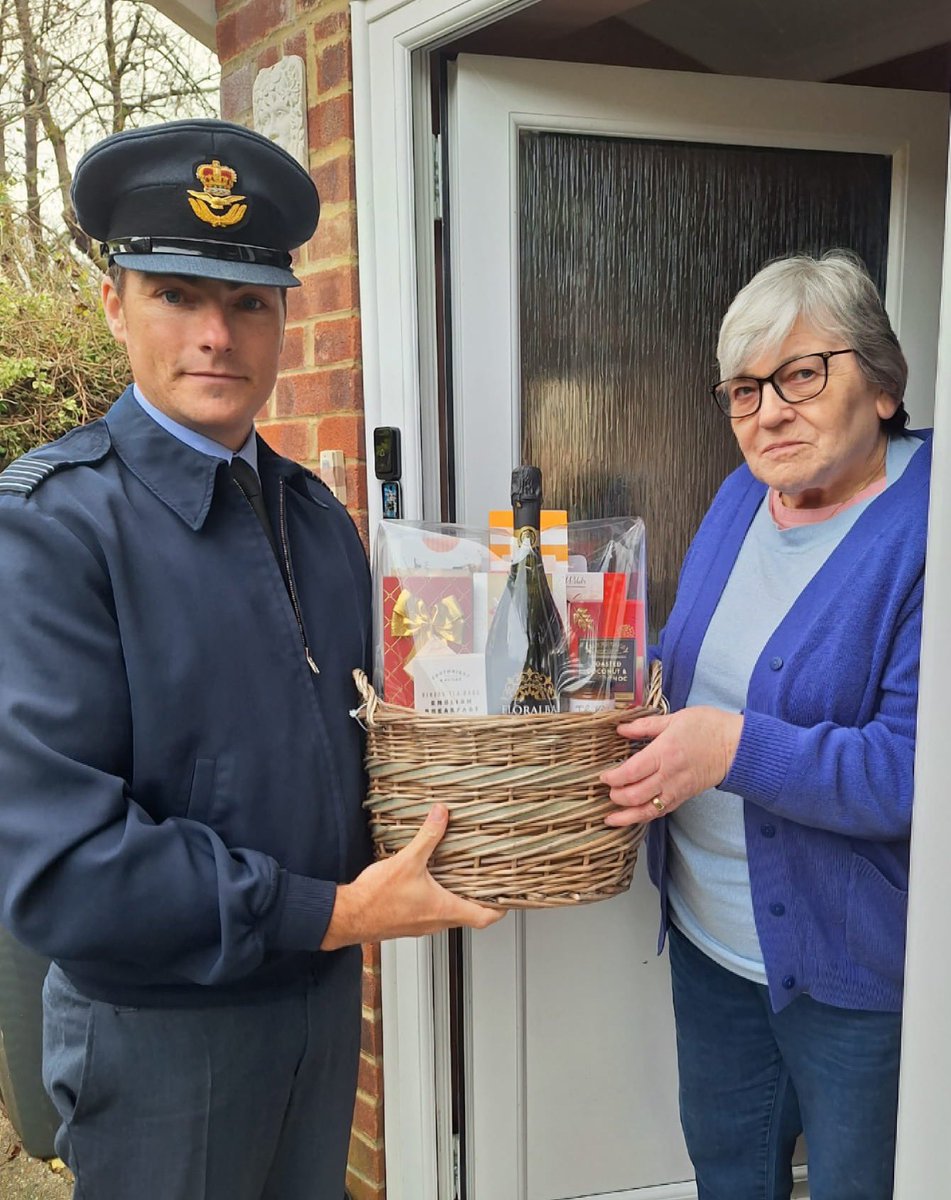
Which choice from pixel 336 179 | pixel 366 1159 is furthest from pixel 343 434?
pixel 366 1159

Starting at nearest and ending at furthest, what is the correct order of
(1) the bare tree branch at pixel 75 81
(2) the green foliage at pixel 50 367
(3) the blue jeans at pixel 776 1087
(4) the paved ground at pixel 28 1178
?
(3) the blue jeans at pixel 776 1087 → (4) the paved ground at pixel 28 1178 → (2) the green foliage at pixel 50 367 → (1) the bare tree branch at pixel 75 81

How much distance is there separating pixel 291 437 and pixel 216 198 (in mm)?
925

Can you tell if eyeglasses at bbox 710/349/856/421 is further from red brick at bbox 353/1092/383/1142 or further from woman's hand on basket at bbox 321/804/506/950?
red brick at bbox 353/1092/383/1142

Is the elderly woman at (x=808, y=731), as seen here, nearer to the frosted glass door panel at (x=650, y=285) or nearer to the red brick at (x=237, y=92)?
the frosted glass door panel at (x=650, y=285)

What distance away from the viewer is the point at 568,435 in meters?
1.93

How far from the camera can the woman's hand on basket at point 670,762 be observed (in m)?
1.10

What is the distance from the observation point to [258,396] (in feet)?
3.94

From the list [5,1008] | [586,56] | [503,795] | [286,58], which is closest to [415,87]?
[286,58]

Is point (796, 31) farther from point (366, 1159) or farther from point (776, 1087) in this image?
point (366, 1159)

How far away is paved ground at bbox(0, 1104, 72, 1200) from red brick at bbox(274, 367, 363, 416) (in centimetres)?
219

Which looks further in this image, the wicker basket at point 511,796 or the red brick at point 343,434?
the red brick at point 343,434

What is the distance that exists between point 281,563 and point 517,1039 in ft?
4.30

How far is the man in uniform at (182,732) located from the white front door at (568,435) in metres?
0.63

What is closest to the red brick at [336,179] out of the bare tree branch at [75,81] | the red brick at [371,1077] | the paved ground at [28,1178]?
the red brick at [371,1077]
